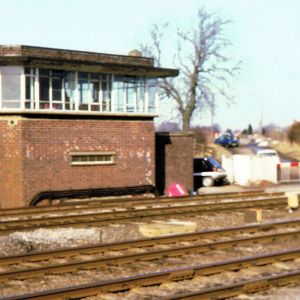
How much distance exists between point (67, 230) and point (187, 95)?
38023 millimetres

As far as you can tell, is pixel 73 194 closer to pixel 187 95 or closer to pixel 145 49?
pixel 187 95

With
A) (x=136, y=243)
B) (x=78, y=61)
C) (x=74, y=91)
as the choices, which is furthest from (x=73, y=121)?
(x=136, y=243)

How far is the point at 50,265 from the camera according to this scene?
33.7 feet

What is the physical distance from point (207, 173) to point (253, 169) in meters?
2.52

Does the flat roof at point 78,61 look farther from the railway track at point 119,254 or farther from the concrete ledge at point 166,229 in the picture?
the railway track at point 119,254

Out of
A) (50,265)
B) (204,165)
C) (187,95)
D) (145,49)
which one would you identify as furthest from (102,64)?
(145,49)

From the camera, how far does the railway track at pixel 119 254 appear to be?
995 cm

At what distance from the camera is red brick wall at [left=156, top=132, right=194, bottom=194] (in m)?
26.7

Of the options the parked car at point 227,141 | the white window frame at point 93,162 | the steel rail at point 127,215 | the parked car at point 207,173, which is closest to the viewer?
the steel rail at point 127,215

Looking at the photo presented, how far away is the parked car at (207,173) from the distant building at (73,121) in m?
5.95

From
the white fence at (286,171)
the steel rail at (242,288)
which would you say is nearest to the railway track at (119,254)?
the steel rail at (242,288)

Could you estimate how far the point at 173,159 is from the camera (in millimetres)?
26922

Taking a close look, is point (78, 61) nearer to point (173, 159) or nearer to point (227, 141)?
point (173, 159)

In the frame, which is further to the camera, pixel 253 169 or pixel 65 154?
pixel 253 169
